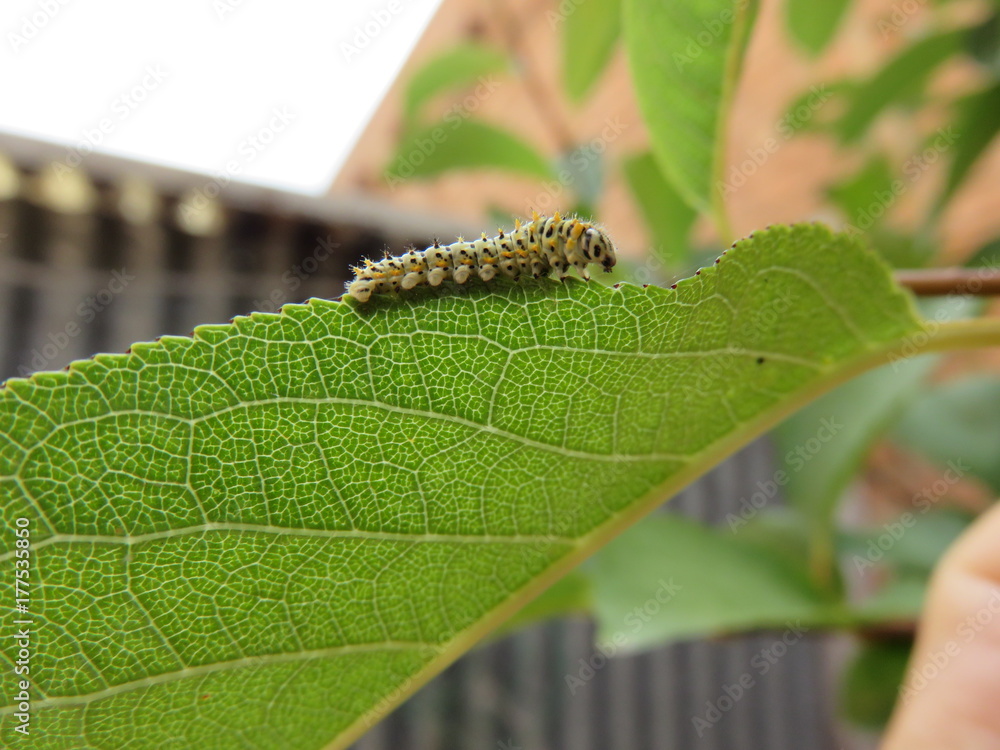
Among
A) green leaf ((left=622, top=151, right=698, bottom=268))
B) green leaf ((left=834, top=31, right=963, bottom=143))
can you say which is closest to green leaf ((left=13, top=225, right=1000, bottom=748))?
green leaf ((left=622, top=151, right=698, bottom=268))

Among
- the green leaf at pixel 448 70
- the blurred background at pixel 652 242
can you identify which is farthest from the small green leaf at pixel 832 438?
the green leaf at pixel 448 70

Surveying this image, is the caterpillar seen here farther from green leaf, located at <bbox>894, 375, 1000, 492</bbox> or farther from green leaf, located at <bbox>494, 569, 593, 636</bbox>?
green leaf, located at <bbox>894, 375, 1000, 492</bbox>

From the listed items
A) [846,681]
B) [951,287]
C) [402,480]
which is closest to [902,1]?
[846,681]

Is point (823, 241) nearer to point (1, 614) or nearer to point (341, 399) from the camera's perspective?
point (341, 399)

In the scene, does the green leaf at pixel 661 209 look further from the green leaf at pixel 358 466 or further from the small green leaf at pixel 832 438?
the green leaf at pixel 358 466

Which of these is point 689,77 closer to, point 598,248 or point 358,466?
point 598,248
